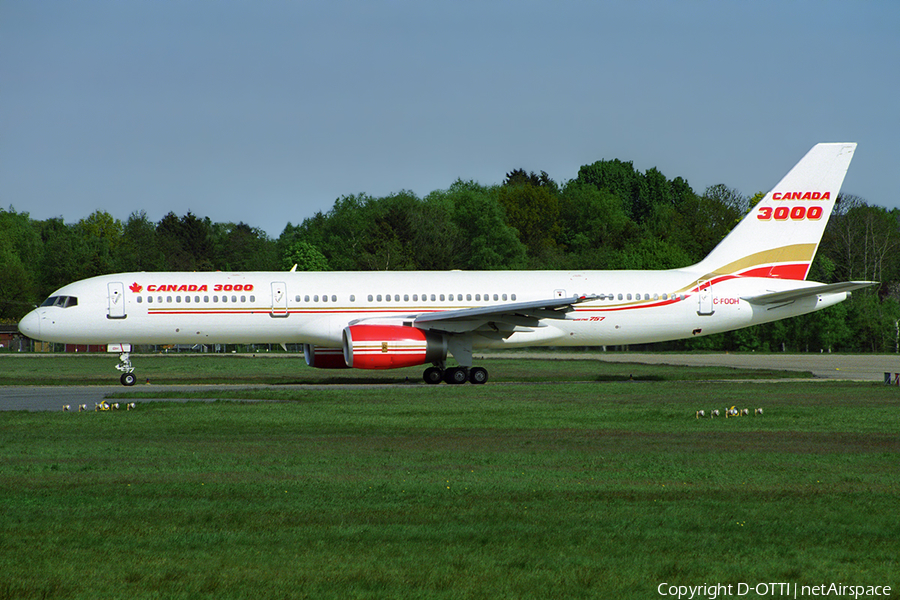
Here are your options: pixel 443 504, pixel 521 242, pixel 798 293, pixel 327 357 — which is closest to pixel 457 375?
pixel 327 357

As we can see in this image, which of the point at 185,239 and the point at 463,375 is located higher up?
the point at 185,239

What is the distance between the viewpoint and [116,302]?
28.2 metres

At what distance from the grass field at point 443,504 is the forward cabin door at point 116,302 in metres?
10.9

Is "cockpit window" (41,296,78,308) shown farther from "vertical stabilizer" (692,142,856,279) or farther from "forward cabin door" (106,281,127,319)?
"vertical stabilizer" (692,142,856,279)

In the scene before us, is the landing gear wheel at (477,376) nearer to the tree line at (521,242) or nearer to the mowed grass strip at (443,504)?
the mowed grass strip at (443,504)

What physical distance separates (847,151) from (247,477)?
996 inches

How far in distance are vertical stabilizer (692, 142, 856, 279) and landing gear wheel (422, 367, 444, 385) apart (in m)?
9.17

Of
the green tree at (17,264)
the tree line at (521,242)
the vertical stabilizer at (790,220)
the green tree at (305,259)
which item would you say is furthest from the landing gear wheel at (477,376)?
the green tree at (17,264)

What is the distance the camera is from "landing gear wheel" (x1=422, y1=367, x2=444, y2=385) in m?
28.8

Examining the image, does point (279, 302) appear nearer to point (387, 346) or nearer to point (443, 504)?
point (387, 346)

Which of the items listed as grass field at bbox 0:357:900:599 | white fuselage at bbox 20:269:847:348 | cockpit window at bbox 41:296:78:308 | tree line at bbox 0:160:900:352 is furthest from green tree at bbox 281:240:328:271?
grass field at bbox 0:357:900:599

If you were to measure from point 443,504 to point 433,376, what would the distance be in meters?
19.6

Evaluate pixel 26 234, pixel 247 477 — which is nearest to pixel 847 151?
pixel 247 477

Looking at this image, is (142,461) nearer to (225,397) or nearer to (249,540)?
(249,540)
